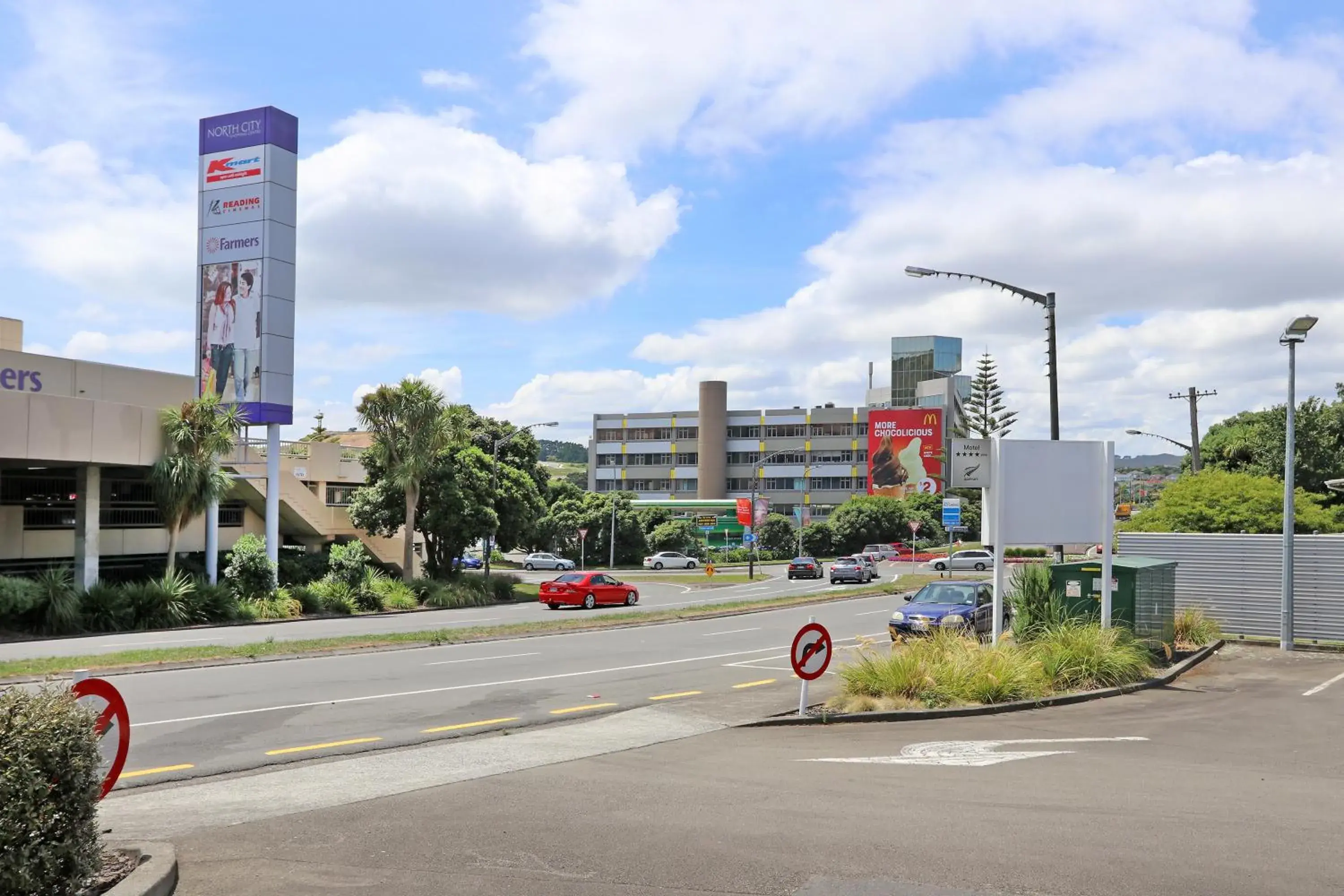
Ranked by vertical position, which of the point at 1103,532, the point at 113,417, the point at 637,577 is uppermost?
the point at 113,417

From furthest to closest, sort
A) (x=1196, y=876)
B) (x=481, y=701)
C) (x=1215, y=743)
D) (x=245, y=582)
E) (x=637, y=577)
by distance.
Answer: (x=637, y=577) < (x=245, y=582) < (x=481, y=701) < (x=1215, y=743) < (x=1196, y=876)

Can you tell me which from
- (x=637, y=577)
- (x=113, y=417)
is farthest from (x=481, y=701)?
(x=637, y=577)

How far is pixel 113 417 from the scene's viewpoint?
30.1 meters

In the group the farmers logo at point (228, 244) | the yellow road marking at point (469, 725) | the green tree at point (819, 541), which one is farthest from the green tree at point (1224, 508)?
the green tree at point (819, 541)

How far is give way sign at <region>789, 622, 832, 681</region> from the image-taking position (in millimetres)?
12523

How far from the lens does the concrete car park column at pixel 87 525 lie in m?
30.5

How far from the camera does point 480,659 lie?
19797 millimetres

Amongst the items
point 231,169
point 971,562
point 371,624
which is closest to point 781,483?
point 971,562

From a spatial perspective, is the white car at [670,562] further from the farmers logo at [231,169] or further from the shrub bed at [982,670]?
the shrub bed at [982,670]

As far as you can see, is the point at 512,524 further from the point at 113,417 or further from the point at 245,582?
the point at 113,417

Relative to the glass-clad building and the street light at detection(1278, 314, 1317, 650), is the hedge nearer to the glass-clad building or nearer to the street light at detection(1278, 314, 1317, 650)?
the street light at detection(1278, 314, 1317, 650)

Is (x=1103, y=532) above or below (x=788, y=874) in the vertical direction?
above

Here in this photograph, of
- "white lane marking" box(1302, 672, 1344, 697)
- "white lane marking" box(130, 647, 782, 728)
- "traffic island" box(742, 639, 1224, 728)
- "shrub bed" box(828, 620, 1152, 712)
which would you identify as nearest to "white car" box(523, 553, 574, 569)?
"white lane marking" box(130, 647, 782, 728)

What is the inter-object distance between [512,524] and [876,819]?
133 ft
